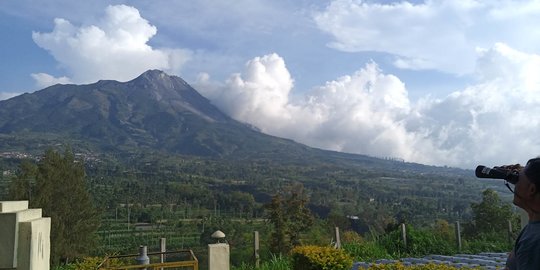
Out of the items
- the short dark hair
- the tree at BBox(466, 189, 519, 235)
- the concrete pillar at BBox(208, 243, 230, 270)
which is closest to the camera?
the short dark hair

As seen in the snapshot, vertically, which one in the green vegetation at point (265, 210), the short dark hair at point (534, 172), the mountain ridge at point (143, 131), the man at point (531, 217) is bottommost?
the green vegetation at point (265, 210)

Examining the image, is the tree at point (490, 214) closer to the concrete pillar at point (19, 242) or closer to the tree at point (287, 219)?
the tree at point (287, 219)

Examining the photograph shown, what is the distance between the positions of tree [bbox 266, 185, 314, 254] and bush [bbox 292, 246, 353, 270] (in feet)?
37.4

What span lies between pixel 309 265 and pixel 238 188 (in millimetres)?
69663

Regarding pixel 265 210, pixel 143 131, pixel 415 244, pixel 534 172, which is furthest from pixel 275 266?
pixel 143 131

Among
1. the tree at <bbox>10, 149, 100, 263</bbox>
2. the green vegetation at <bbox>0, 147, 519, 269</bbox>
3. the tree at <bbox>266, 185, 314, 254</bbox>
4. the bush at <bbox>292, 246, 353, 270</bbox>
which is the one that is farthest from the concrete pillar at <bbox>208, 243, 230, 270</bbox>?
the tree at <bbox>10, 149, 100, 263</bbox>

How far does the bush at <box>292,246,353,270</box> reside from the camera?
22.7 feet

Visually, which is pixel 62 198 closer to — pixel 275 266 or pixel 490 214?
pixel 275 266

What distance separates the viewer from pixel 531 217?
84.1 inches

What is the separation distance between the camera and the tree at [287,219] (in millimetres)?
19413

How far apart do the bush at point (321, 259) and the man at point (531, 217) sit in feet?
16.0

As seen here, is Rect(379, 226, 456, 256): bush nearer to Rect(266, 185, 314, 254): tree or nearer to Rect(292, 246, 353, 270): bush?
Rect(292, 246, 353, 270): bush

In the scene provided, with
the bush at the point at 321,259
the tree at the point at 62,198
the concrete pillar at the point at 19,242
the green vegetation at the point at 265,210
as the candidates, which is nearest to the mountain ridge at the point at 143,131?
the green vegetation at the point at 265,210

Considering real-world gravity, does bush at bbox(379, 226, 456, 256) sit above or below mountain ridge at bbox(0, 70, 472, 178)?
below
